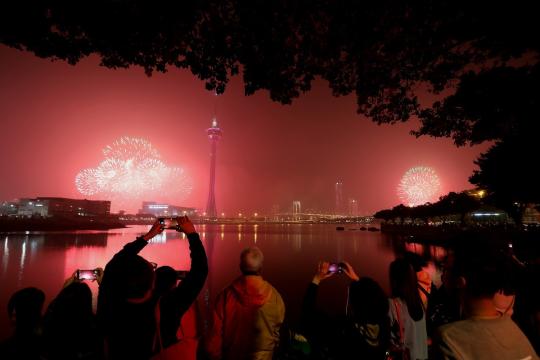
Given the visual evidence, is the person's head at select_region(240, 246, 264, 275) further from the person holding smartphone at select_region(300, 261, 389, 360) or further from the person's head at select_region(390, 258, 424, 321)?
the person's head at select_region(390, 258, 424, 321)

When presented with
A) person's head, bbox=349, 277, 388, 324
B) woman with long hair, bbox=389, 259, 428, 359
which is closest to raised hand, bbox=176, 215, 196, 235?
person's head, bbox=349, 277, 388, 324

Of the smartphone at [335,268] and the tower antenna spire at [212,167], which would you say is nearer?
the smartphone at [335,268]

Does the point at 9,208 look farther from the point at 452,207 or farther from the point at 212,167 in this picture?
the point at 452,207

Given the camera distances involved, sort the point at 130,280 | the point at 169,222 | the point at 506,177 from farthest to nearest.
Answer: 1. the point at 506,177
2. the point at 169,222
3. the point at 130,280

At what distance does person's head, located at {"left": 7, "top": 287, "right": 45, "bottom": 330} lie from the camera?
2713 millimetres

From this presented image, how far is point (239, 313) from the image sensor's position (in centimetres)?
252

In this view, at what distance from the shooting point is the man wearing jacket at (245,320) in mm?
2518

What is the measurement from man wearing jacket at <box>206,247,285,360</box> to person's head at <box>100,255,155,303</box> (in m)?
0.71

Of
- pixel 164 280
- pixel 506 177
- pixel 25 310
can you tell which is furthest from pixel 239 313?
pixel 506 177

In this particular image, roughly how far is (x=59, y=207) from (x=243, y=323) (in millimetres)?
160806

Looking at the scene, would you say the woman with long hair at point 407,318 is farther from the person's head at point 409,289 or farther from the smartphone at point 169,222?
the smartphone at point 169,222

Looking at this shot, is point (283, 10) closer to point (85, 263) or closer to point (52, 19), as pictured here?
point (52, 19)

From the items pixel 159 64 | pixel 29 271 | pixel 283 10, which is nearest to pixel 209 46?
pixel 159 64

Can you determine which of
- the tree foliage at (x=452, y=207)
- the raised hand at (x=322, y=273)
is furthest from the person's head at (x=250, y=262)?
the tree foliage at (x=452, y=207)
